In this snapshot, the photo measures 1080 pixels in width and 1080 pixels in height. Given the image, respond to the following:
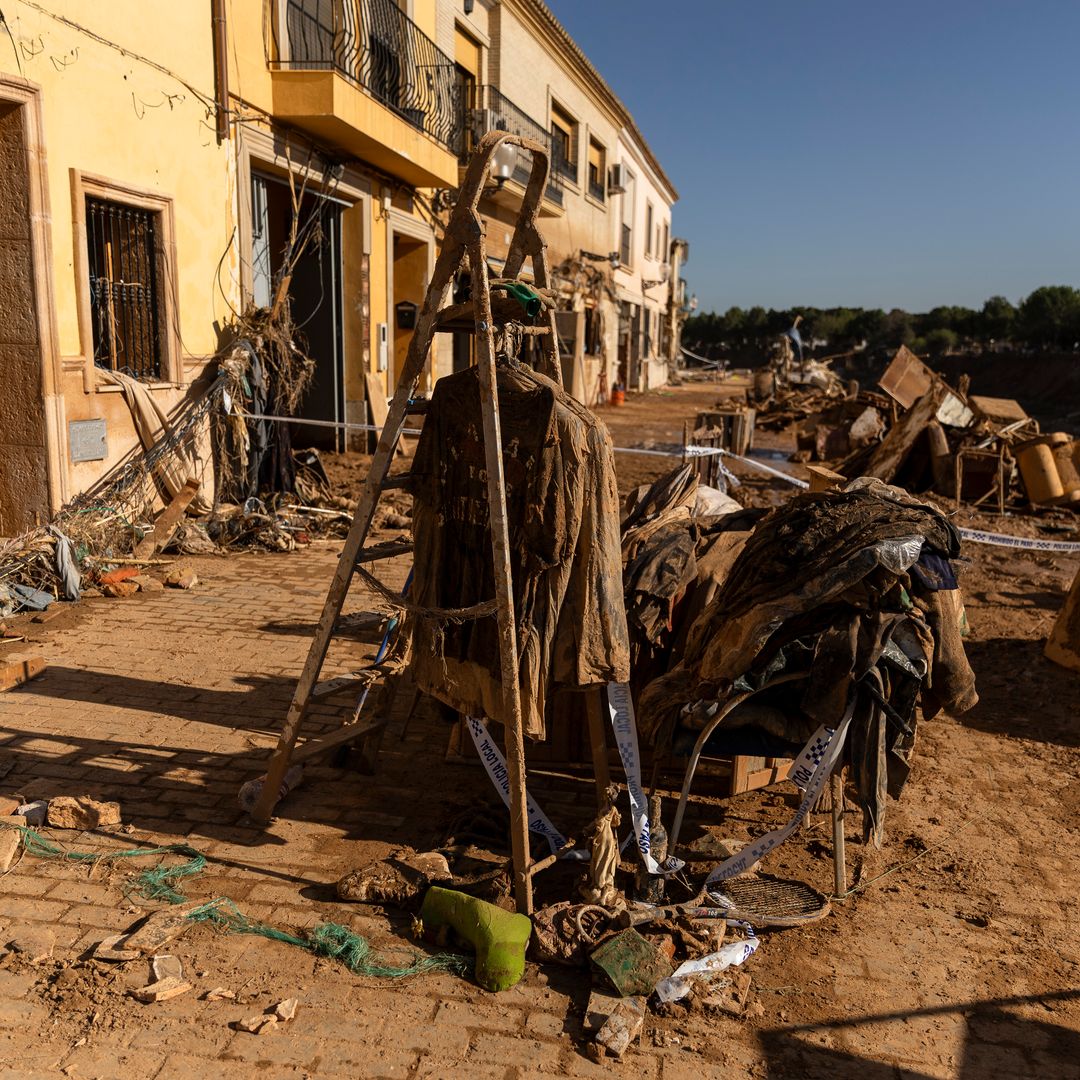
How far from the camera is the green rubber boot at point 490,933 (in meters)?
2.80

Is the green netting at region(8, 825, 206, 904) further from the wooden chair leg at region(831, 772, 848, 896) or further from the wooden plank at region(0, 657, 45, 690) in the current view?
the wooden chair leg at region(831, 772, 848, 896)

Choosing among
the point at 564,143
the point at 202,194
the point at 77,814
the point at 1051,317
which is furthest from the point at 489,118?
the point at 1051,317

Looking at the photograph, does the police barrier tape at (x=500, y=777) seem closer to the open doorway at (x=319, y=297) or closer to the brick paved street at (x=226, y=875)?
the brick paved street at (x=226, y=875)

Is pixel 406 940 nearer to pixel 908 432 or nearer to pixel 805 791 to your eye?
pixel 805 791

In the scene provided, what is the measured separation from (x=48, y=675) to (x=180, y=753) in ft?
4.57

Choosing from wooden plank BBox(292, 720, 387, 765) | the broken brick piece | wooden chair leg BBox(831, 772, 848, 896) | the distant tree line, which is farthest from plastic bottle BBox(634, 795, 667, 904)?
the distant tree line

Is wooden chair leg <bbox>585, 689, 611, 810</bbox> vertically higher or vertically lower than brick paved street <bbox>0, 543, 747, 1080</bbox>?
higher

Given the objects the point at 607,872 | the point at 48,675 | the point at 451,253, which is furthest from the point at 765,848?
the point at 48,675

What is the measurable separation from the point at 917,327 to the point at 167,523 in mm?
57353

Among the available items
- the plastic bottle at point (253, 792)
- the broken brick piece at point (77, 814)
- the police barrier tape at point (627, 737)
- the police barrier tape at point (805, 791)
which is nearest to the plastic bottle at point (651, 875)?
the police barrier tape at point (627, 737)

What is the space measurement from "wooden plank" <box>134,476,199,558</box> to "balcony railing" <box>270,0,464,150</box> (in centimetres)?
486

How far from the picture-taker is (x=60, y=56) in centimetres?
698

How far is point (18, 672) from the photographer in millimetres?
5027

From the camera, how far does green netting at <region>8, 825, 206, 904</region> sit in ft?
10.5
